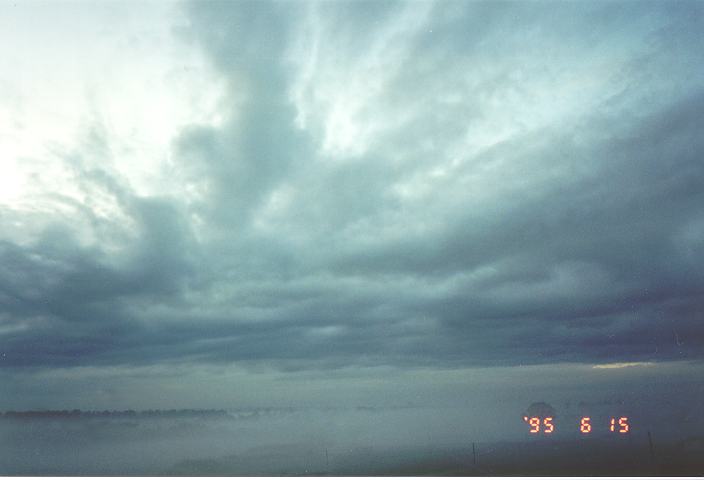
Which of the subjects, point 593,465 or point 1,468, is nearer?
point 593,465

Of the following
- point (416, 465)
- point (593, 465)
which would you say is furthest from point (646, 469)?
point (416, 465)

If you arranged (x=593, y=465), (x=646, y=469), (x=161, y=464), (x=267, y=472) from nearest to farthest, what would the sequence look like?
(x=646, y=469) < (x=593, y=465) < (x=267, y=472) < (x=161, y=464)

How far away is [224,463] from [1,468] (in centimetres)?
7369

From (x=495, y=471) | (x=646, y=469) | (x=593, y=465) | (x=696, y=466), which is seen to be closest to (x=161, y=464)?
(x=495, y=471)

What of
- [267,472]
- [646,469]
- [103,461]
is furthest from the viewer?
[103,461]

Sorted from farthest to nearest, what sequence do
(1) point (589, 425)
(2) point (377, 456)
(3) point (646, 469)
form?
(2) point (377, 456), (3) point (646, 469), (1) point (589, 425)

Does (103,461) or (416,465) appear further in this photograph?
(103,461)

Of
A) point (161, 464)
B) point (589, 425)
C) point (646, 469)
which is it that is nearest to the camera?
point (589, 425)

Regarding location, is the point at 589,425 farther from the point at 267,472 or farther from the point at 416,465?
the point at 267,472

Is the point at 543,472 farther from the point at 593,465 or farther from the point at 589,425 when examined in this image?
the point at 589,425

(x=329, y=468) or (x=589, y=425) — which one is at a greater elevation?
(x=589, y=425)

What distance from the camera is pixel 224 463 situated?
110188 mm

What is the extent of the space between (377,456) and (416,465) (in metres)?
26.8

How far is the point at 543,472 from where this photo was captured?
222ft
